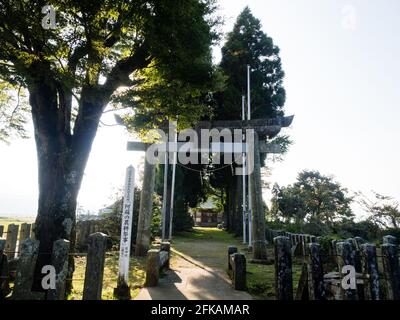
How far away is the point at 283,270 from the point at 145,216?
744cm

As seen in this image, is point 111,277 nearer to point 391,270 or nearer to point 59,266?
point 59,266

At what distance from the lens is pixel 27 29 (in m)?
4.17

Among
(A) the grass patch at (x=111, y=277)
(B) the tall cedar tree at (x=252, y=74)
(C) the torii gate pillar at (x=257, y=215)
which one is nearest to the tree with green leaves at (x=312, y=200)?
(B) the tall cedar tree at (x=252, y=74)

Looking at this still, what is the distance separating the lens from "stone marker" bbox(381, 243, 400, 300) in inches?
132

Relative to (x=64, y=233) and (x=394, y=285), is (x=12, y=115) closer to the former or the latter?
(x=64, y=233)

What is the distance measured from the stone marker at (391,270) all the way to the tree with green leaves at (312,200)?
1497 cm

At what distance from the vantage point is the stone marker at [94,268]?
11.2 feet

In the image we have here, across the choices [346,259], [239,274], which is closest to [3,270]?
[239,274]

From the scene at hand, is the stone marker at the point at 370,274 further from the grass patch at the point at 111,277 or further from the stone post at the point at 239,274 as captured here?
the grass patch at the point at 111,277

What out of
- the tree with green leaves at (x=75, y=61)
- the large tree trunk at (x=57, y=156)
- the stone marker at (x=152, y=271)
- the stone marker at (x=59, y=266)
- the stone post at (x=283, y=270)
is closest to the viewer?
the stone marker at (x=59, y=266)

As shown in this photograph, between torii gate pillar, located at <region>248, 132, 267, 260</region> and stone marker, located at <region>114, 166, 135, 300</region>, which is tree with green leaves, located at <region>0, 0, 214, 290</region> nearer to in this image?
stone marker, located at <region>114, 166, 135, 300</region>

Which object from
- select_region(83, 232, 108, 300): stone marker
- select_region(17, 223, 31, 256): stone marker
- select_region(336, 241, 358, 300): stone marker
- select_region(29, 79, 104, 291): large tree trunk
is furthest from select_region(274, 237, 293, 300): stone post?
select_region(17, 223, 31, 256): stone marker

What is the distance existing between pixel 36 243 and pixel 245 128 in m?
8.19

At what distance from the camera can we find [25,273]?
9.68 feet
